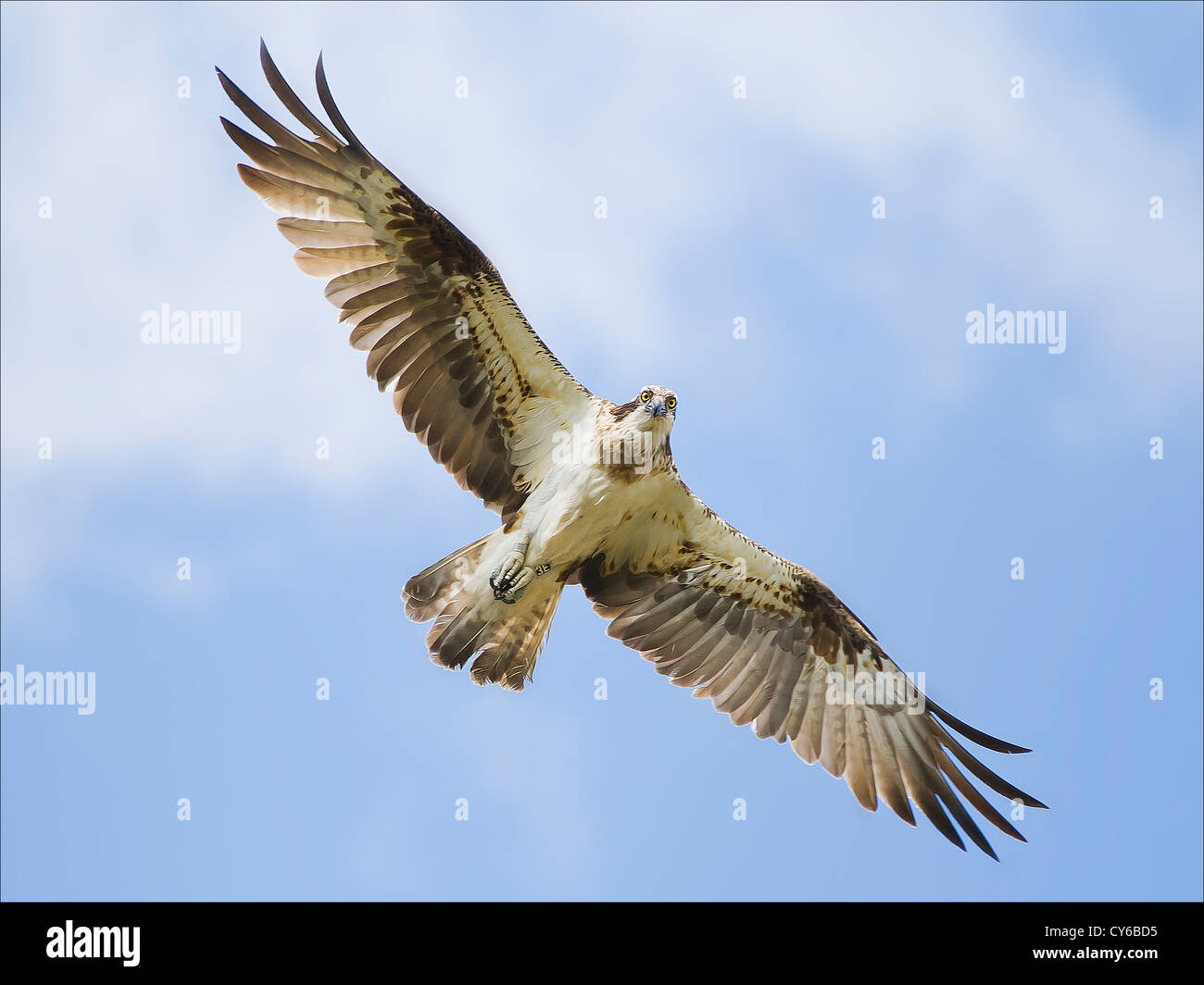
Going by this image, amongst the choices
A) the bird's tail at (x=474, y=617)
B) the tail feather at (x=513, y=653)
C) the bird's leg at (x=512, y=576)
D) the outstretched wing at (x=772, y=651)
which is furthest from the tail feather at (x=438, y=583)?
the outstretched wing at (x=772, y=651)

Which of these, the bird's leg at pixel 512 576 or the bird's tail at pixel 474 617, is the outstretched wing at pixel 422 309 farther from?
the bird's tail at pixel 474 617

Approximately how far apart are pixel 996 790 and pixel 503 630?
494 centimetres

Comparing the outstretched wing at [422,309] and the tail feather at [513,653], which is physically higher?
the outstretched wing at [422,309]

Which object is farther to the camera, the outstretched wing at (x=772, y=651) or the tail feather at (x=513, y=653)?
the outstretched wing at (x=772, y=651)

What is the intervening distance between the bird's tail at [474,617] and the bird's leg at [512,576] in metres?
0.09

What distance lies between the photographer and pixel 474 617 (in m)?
12.6

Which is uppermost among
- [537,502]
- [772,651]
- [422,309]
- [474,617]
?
[422,309]

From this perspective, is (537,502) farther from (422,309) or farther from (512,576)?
(422,309)

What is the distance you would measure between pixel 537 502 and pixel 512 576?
781 millimetres

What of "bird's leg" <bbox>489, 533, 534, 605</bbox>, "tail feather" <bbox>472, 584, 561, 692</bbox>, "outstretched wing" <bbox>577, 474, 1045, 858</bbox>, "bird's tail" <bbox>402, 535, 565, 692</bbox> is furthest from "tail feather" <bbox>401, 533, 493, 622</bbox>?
"outstretched wing" <bbox>577, 474, 1045, 858</bbox>

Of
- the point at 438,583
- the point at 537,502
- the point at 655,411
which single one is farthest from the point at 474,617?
the point at 655,411

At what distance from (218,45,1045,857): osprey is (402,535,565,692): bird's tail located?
0.04 ft

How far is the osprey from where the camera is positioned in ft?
40.9

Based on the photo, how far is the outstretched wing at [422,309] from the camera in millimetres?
12461
